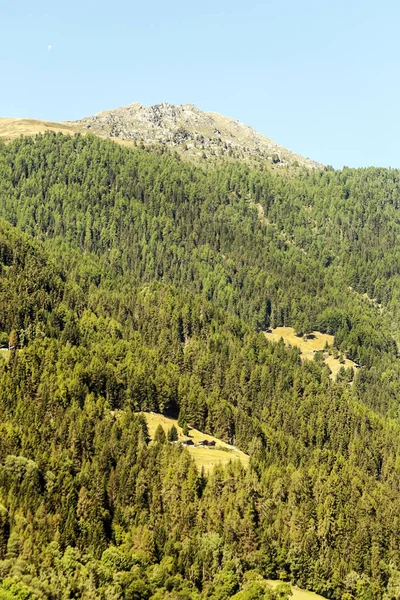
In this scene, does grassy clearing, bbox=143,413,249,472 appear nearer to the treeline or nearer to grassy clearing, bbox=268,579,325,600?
the treeline

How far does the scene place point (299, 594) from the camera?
13938cm

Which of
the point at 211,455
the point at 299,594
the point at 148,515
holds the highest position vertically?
the point at 148,515

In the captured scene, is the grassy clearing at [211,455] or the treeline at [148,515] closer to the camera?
the treeline at [148,515]

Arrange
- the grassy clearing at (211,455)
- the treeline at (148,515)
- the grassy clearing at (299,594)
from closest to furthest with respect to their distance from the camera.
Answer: the treeline at (148,515), the grassy clearing at (299,594), the grassy clearing at (211,455)

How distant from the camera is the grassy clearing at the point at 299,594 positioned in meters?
137

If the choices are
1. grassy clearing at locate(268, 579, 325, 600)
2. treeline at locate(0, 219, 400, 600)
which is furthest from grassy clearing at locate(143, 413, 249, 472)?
grassy clearing at locate(268, 579, 325, 600)

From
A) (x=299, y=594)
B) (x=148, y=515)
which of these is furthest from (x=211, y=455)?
(x=299, y=594)

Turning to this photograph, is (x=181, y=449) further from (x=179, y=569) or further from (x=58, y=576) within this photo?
(x=58, y=576)

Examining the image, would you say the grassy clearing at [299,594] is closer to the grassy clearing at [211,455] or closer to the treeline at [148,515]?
the treeline at [148,515]

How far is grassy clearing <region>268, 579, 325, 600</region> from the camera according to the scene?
450ft

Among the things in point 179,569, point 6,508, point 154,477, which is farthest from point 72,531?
point 154,477

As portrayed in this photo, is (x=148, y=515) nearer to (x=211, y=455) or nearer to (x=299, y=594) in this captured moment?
(x=299, y=594)

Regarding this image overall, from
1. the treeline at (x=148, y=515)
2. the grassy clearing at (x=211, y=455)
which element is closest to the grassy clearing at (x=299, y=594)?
the treeline at (x=148, y=515)

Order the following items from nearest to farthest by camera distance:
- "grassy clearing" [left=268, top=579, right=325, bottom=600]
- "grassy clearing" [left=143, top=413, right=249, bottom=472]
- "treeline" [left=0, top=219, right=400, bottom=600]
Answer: "treeline" [left=0, top=219, right=400, bottom=600] < "grassy clearing" [left=268, top=579, right=325, bottom=600] < "grassy clearing" [left=143, top=413, right=249, bottom=472]
